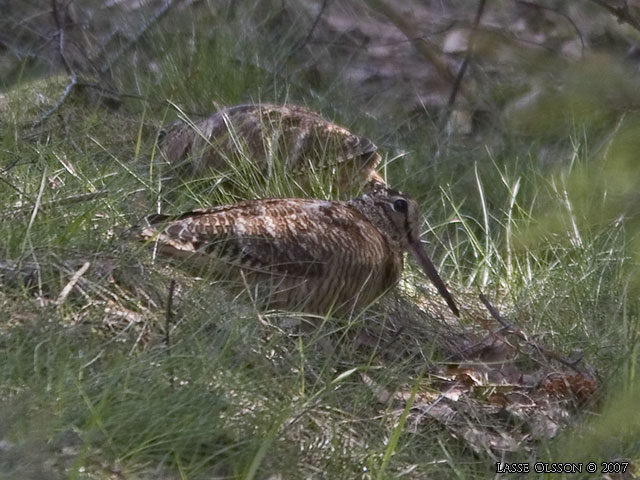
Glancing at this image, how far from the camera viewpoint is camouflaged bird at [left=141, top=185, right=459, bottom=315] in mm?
4195

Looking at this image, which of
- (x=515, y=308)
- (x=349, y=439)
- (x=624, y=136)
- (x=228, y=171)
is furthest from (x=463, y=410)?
(x=228, y=171)

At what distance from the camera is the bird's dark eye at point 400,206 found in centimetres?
496

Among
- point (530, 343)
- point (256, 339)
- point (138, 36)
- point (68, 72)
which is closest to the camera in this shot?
point (256, 339)

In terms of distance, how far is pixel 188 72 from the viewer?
20.8ft

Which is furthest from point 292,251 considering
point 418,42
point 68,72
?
point 418,42

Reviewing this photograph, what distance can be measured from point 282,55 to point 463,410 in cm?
356

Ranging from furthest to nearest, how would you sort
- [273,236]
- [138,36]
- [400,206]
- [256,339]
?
[138,36] < [400,206] < [273,236] < [256,339]

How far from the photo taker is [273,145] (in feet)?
17.4

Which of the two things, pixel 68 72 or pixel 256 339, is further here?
pixel 68 72

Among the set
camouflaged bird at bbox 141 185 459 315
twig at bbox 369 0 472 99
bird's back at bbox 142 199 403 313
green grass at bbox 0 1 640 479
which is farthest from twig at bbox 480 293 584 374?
twig at bbox 369 0 472 99

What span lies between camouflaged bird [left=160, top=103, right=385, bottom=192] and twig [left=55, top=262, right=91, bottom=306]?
1460 millimetres

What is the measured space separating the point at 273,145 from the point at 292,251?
3.39 feet

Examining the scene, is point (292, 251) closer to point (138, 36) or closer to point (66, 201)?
point (66, 201)

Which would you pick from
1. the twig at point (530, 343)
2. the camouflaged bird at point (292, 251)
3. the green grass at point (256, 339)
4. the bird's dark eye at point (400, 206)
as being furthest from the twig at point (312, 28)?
the twig at point (530, 343)
